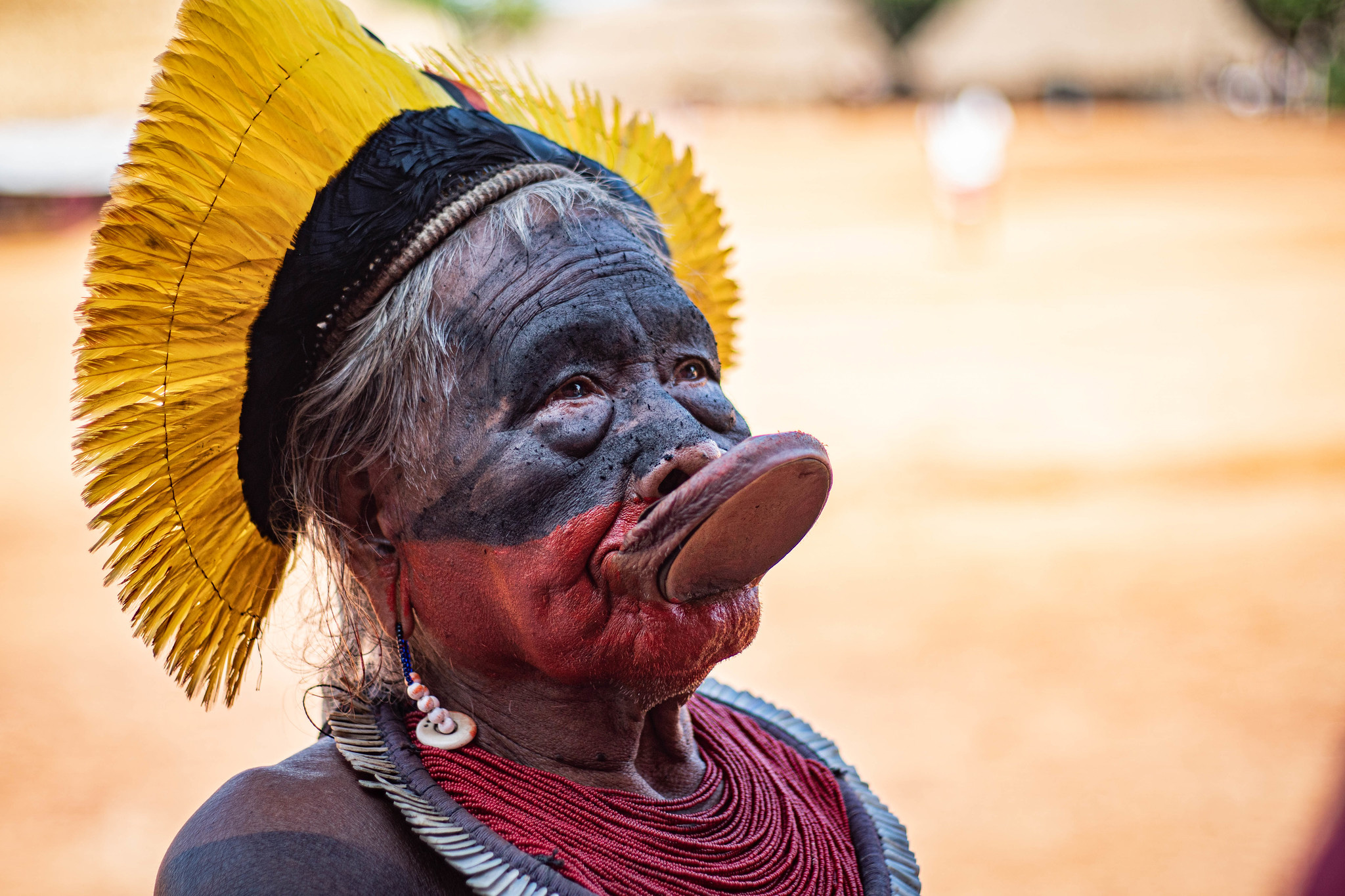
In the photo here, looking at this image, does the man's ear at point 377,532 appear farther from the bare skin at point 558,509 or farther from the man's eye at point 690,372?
the man's eye at point 690,372

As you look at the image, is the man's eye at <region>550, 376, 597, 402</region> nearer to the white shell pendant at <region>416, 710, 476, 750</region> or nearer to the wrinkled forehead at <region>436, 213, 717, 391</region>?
the wrinkled forehead at <region>436, 213, 717, 391</region>

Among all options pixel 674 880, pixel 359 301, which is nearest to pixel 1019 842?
pixel 674 880

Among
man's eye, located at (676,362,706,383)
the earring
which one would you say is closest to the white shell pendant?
the earring

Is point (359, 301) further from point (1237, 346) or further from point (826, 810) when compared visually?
point (1237, 346)

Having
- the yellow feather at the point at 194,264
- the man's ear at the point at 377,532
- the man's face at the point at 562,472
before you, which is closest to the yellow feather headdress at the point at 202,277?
the yellow feather at the point at 194,264

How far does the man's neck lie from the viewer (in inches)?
64.5

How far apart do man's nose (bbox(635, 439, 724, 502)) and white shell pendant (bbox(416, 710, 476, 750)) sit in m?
0.44

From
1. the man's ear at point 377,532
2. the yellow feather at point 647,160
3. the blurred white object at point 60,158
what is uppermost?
the blurred white object at point 60,158

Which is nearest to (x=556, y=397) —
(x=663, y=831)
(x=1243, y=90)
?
(x=663, y=831)

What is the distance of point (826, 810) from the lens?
1.86 m

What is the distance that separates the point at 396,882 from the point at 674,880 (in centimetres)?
36

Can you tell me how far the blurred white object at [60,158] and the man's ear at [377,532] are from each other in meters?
23.8

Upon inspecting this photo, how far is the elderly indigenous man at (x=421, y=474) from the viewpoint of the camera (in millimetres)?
Answer: 1511

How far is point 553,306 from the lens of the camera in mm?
1594
